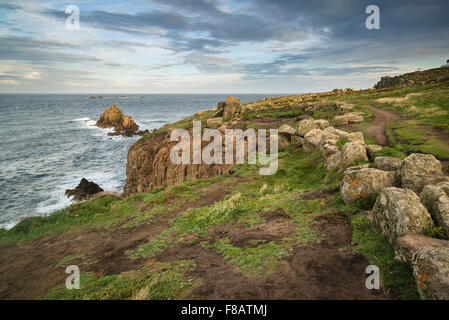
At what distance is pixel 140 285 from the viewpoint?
22.6ft

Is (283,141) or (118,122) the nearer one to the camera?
(283,141)

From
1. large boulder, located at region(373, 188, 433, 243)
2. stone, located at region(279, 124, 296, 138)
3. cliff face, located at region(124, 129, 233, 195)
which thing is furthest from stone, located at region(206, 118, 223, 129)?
large boulder, located at region(373, 188, 433, 243)

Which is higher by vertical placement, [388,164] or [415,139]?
[415,139]

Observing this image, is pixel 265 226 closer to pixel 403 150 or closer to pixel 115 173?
pixel 403 150

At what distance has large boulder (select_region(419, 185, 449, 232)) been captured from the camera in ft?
21.3

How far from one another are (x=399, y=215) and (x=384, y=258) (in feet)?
4.30


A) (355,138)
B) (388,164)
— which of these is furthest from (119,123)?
(388,164)

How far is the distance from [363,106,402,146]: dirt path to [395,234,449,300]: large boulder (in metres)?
16.2

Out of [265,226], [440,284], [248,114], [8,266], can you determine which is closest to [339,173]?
[265,226]

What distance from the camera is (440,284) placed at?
4703 millimetres

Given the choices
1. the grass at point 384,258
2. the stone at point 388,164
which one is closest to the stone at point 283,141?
the stone at point 388,164

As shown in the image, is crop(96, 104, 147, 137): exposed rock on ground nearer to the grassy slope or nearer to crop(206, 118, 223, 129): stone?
crop(206, 118, 223, 129): stone

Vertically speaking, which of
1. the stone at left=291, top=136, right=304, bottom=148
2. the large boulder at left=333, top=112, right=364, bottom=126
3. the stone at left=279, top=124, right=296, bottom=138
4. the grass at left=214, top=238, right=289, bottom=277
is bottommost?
the grass at left=214, top=238, right=289, bottom=277

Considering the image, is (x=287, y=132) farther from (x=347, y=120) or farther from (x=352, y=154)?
(x=352, y=154)
